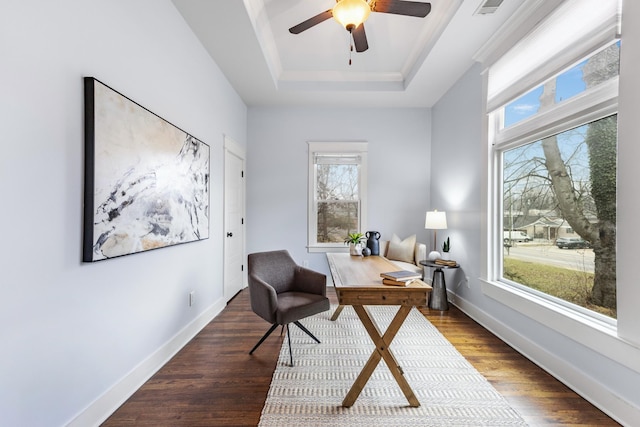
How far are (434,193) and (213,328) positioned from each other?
3.57m

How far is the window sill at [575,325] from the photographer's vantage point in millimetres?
1621

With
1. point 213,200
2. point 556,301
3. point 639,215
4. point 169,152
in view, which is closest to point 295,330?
point 213,200

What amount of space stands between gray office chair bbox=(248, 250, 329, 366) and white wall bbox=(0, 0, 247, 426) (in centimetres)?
76

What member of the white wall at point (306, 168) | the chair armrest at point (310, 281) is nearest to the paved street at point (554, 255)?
the chair armrest at point (310, 281)

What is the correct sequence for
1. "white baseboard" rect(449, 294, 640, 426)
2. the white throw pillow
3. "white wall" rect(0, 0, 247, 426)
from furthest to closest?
the white throw pillow
"white baseboard" rect(449, 294, 640, 426)
"white wall" rect(0, 0, 247, 426)

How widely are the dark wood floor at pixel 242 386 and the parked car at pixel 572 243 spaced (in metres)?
0.97

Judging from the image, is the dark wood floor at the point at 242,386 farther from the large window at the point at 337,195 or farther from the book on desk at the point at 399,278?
the large window at the point at 337,195

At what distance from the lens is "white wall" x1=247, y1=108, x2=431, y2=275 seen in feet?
15.2

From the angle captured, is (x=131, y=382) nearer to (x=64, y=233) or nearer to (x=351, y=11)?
(x=64, y=233)

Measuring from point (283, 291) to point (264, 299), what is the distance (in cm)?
53

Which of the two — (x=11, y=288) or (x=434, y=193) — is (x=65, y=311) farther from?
(x=434, y=193)

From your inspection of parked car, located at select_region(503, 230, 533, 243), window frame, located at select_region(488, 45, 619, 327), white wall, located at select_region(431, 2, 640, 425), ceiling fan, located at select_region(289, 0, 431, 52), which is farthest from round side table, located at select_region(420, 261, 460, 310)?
ceiling fan, located at select_region(289, 0, 431, 52)

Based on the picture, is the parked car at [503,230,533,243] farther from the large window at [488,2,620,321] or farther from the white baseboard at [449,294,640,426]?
the white baseboard at [449,294,640,426]

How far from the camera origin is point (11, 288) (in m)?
1.19
